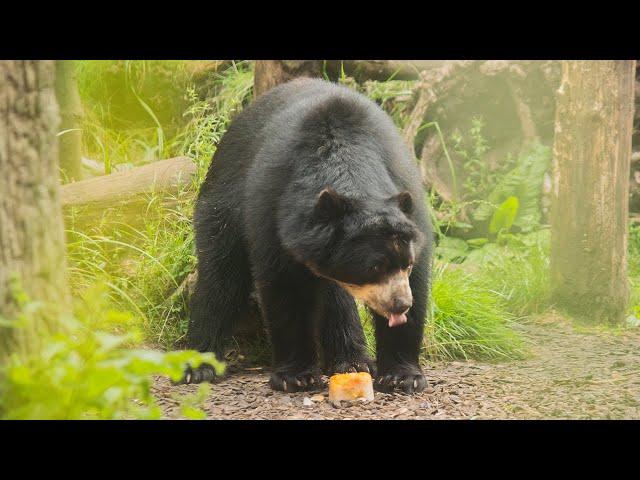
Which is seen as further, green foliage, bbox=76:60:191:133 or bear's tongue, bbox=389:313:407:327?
green foliage, bbox=76:60:191:133

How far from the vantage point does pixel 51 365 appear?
2781 millimetres

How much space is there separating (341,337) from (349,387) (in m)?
0.73

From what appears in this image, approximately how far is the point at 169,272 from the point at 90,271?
1.75ft

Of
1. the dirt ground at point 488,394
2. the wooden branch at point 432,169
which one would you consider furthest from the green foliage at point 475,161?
the dirt ground at point 488,394

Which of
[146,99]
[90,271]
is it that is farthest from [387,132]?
[146,99]

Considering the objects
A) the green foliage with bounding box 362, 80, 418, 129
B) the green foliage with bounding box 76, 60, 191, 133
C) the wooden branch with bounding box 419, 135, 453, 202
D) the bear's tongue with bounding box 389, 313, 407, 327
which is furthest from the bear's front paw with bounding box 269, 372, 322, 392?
the green foliage with bounding box 76, 60, 191, 133

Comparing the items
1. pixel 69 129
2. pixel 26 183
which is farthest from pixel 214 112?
pixel 26 183

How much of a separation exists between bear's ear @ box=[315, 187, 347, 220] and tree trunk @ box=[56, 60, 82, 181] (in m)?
3.38

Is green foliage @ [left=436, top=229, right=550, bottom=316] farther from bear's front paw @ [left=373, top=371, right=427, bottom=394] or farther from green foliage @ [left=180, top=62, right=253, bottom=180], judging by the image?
green foliage @ [left=180, top=62, right=253, bottom=180]

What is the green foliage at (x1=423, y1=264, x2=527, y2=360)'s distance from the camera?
5.62 m

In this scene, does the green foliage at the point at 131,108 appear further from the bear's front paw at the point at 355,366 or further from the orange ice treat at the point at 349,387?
the orange ice treat at the point at 349,387

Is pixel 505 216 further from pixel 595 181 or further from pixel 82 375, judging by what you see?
pixel 82 375

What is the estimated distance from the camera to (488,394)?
186 inches

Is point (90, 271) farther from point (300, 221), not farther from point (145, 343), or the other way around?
point (300, 221)
